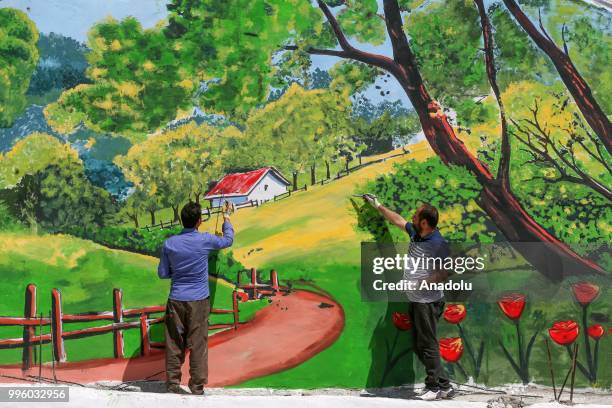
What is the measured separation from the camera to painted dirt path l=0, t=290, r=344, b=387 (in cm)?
468

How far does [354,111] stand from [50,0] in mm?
2557

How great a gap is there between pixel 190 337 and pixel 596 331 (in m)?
3.13

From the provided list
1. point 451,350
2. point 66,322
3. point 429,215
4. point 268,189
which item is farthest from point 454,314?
point 66,322

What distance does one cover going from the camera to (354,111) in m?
4.90

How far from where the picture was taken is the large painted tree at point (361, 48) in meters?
4.81

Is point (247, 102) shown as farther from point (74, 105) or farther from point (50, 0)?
point (50, 0)

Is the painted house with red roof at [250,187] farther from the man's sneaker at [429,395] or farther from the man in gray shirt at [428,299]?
the man's sneaker at [429,395]

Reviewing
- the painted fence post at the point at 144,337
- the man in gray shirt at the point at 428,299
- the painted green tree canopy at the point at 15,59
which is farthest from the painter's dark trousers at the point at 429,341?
the painted green tree canopy at the point at 15,59

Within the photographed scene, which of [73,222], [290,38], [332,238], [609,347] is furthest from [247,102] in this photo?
[609,347]

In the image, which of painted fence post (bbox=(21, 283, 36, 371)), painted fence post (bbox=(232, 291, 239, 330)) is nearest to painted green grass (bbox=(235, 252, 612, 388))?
painted fence post (bbox=(232, 291, 239, 330))

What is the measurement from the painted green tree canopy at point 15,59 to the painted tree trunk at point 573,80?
3803 mm

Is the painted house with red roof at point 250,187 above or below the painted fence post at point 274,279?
above

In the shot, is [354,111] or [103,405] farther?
[354,111]

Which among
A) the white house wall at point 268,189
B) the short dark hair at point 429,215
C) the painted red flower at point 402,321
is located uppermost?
the white house wall at point 268,189
